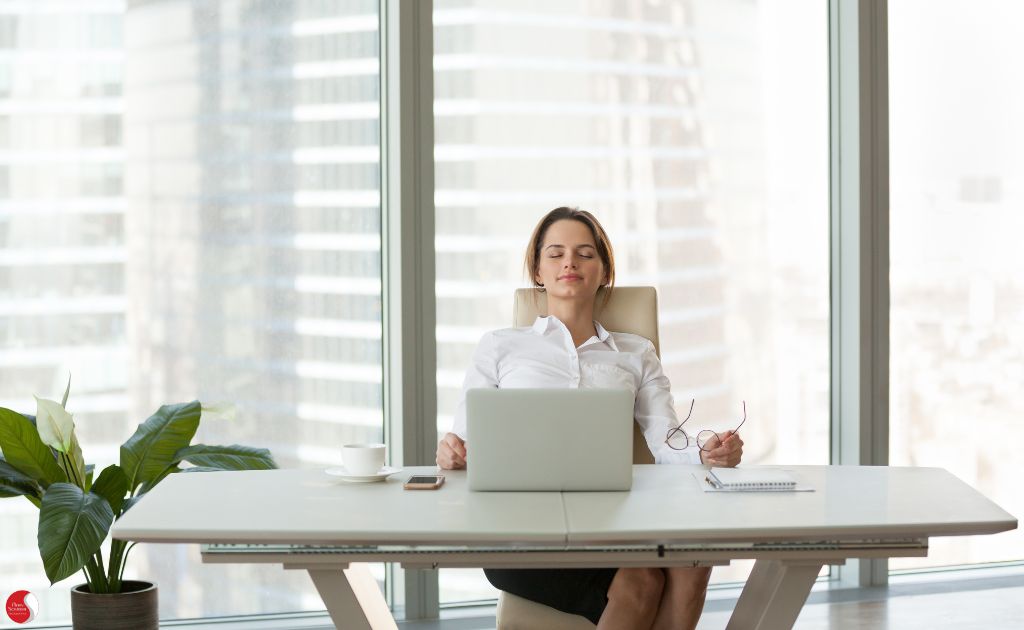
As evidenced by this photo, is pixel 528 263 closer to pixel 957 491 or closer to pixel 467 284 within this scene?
pixel 467 284

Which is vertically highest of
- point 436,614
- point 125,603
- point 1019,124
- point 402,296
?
point 1019,124

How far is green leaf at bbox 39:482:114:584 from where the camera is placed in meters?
2.25

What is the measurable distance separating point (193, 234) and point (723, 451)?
6.00ft

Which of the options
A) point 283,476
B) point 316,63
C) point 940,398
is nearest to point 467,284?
point 316,63

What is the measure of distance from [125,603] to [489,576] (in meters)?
0.97

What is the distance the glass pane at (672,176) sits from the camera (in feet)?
11.0

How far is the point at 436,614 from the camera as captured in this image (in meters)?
3.25

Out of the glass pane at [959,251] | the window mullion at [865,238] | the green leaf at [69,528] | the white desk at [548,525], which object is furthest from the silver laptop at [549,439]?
the glass pane at [959,251]

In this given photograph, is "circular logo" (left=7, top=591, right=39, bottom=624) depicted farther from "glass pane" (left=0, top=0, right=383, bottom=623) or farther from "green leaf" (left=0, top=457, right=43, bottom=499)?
"green leaf" (left=0, top=457, right=43, bottom=499)

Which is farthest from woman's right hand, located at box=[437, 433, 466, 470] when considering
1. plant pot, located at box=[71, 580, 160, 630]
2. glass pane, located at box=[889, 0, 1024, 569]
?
glass pane, located at box=[889, 0, 1024, 569]

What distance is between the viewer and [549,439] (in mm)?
1801

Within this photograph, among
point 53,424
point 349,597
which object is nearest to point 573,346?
point 349,597

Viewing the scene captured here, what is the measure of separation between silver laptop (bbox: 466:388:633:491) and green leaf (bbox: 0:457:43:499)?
1.32 m

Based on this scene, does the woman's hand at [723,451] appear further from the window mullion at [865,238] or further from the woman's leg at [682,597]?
the window mullion at [865,238]
